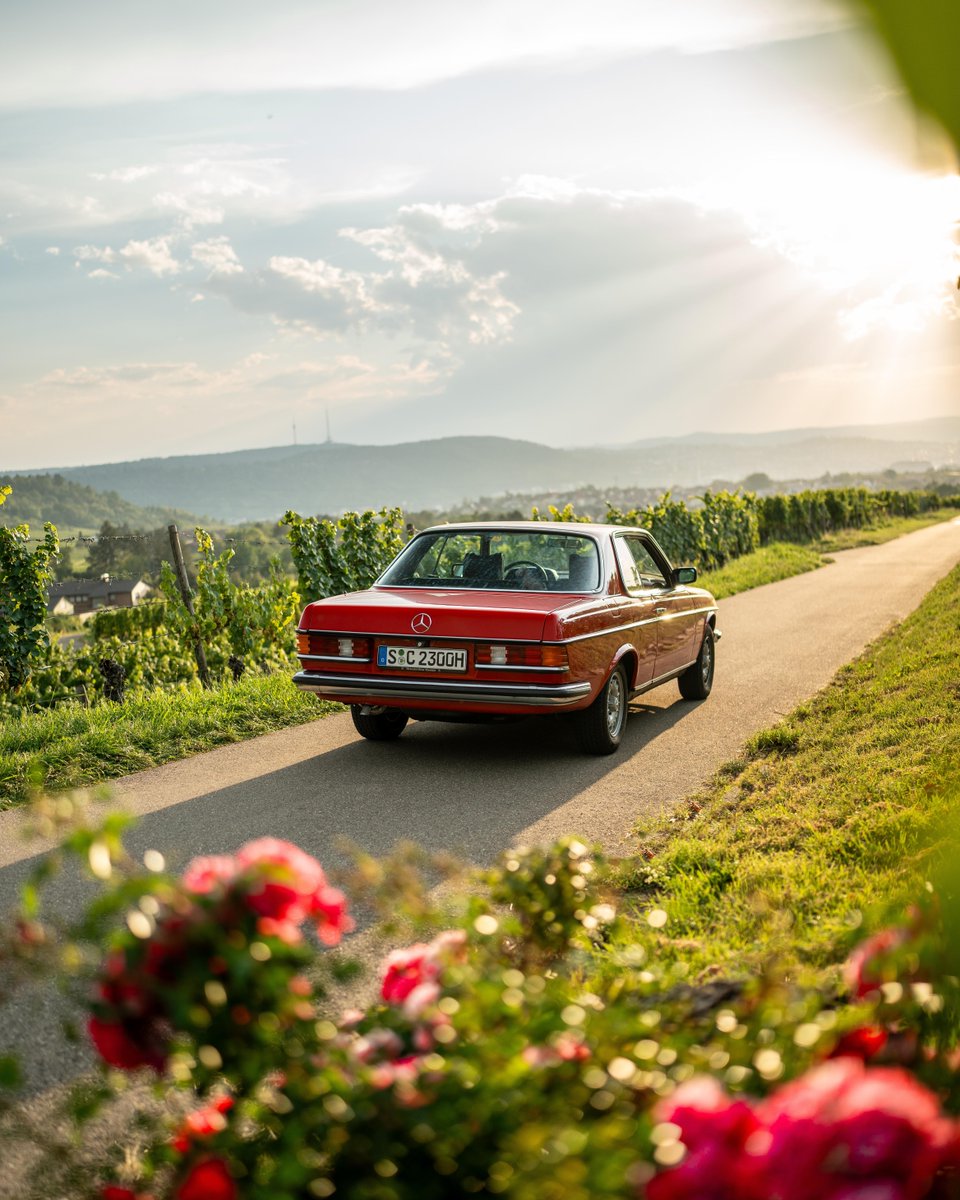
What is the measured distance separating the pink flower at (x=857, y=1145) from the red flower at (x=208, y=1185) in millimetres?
764

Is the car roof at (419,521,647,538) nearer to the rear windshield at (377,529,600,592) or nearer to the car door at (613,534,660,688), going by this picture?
the rear windshield at (377,529,600,592)

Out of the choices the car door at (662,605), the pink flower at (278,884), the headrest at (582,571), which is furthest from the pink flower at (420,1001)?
the car door at (662,605)

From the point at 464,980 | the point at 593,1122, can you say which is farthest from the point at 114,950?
the point at 593,1122

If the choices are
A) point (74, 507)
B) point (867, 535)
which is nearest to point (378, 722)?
point (867, 535)

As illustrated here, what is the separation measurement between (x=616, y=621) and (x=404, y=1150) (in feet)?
21.1

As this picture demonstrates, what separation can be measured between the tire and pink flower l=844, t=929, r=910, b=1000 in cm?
574

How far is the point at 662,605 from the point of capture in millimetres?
9117

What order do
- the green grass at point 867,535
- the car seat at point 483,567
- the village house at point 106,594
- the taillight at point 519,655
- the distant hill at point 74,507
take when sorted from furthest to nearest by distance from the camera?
the distant hill at point 74,507 < the green grass at point 867,535 < the village house at point 106,594 < the car seat at point 483,567 < the taillight at point 519,655

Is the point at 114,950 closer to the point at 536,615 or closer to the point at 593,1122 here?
the point at 593,1122

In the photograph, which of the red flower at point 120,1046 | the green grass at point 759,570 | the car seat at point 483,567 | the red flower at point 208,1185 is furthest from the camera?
the green grass at point 759,570

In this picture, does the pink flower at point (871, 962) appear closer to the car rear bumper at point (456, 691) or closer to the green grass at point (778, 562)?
the car rear bumper at point (456, 691)

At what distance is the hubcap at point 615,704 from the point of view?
798 cm

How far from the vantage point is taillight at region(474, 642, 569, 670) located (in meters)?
7.14

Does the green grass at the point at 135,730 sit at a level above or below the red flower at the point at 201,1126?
below
